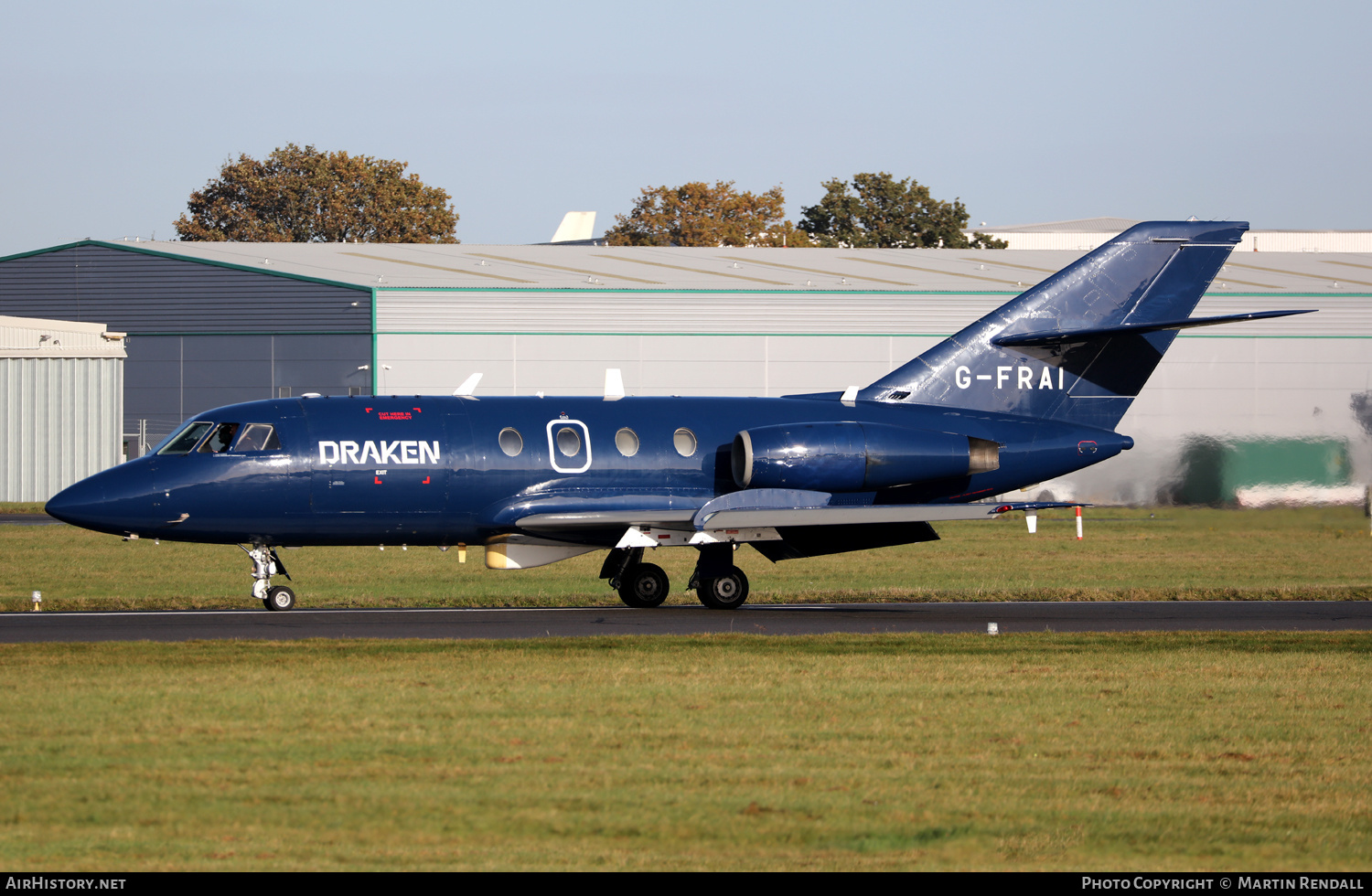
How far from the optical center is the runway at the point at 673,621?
20.4 meters

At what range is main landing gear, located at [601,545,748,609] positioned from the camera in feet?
81.7

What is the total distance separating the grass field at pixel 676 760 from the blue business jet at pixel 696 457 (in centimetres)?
562

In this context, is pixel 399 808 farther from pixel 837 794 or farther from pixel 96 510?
pixel 96 510

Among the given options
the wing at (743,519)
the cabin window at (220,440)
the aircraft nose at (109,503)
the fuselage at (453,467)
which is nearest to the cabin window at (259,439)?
the fuselage at (453,467)

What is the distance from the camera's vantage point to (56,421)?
54.3 meters

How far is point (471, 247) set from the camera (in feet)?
218

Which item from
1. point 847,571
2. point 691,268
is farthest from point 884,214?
point 847,571

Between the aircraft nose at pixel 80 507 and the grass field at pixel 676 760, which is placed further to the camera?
the aircraft nose at pixel 80 507

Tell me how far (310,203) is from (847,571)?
8471 centimetres

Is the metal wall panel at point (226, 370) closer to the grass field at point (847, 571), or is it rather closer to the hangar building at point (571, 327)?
the hangar building at point (571, 327)

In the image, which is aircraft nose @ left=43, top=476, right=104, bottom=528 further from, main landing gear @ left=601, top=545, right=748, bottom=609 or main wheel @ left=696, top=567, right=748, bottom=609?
main wheel @ left=696, top=567, right=748, bottom=609

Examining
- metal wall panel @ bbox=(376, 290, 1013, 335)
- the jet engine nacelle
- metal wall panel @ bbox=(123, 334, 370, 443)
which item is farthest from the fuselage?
metal wall panel @ bbox=(123, 334, 370, 443)

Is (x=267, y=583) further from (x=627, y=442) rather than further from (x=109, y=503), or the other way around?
(x=627, y=442)
